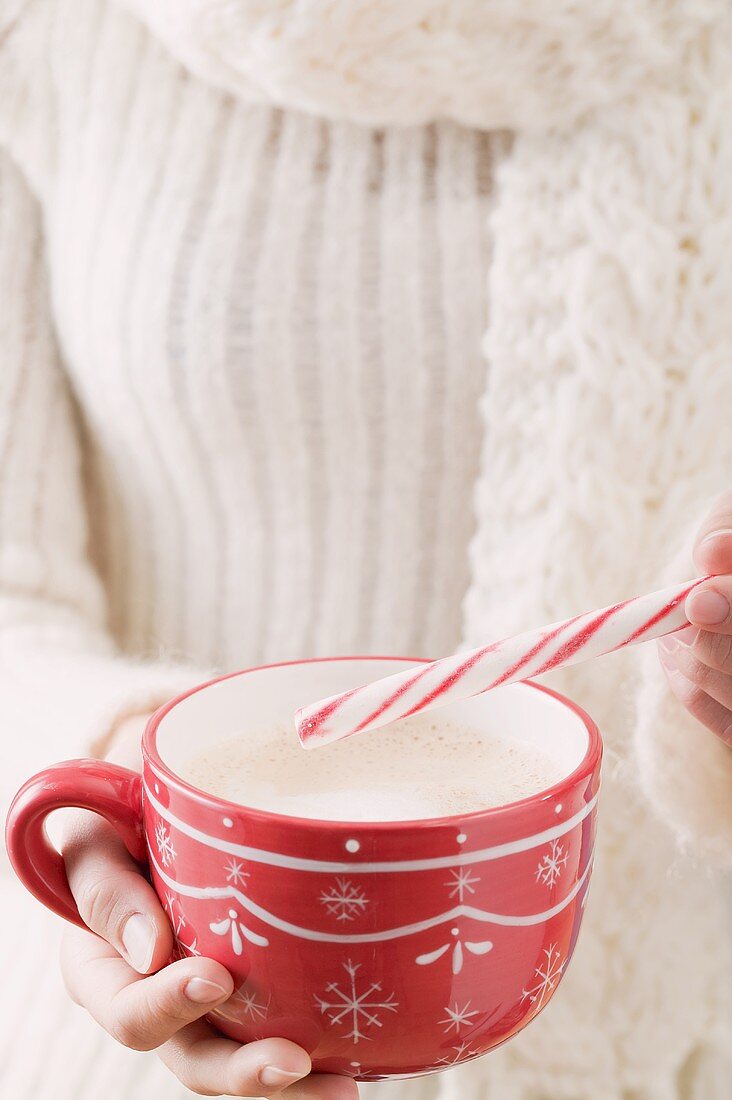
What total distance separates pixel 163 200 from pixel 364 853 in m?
0.60

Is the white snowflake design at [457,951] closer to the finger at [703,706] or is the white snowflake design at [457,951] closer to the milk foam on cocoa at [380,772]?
the milk foam on cocoa at [380,772]

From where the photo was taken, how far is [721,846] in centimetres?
51

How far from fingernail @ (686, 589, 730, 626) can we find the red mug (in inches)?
2.4

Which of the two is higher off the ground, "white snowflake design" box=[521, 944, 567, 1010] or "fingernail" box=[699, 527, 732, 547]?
"fingernail" box=[699, 527, 732, 547]

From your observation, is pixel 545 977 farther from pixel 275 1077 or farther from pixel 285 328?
pixel 285 328

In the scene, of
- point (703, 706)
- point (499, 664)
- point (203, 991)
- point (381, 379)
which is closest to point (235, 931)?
point (203, 991)

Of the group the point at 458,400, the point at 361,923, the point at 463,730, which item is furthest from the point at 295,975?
the point at 458,400

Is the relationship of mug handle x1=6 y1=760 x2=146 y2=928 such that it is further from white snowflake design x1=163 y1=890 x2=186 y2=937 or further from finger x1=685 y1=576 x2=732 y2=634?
finger x1=685 y1=576 x2=732 y2=634

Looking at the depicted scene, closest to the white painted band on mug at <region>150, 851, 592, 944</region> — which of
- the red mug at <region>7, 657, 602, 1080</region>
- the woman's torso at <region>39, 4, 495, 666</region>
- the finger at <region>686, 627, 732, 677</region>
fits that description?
the red mug at <region>7, 657, 602, 1080</region>

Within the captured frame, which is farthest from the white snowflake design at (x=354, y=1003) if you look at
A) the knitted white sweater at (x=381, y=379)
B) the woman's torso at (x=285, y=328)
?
the woman's torso at (x=285, y=328)

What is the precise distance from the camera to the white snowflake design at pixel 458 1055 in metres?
0.34

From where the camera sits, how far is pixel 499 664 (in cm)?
34

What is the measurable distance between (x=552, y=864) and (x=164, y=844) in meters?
0.13

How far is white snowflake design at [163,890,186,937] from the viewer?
0.34 m
